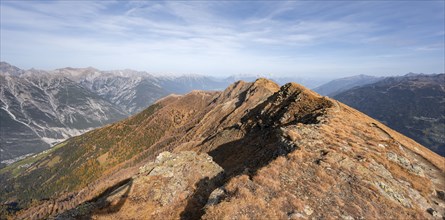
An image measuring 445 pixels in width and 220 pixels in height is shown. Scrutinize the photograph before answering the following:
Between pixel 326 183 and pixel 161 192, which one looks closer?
pixel 326 183

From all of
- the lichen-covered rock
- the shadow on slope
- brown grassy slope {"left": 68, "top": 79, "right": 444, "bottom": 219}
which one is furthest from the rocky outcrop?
the shadow on slope

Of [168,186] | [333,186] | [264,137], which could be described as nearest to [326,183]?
[333,186]

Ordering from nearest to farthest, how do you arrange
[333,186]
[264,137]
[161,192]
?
[333,186] < [161,192] < [264,137]

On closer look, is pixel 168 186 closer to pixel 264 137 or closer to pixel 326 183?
pixel 326 183

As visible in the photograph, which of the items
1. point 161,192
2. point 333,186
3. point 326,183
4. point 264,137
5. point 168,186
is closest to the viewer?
point 333,186

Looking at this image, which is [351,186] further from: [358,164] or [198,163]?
[198,163]

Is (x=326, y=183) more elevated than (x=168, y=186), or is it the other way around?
(x=326, y=183)

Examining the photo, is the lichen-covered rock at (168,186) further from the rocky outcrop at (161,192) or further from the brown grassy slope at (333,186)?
the brown grassy slope at (333,186)

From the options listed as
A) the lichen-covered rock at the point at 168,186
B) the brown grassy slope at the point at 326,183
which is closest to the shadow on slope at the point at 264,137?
the brown grassy slope at the point at 326,183

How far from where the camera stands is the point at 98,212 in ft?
122

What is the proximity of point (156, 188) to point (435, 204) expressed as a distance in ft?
117

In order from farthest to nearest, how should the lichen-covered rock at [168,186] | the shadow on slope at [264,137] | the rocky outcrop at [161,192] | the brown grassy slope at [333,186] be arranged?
the shadow on slope at [264,137]
the rocky outcrop at [161,192]
the lichen-covered rock at [168,186]
the brown grassy slope at [333,186]

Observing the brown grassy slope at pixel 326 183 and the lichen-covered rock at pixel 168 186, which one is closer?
the brown grassy slope at pixel 326 183

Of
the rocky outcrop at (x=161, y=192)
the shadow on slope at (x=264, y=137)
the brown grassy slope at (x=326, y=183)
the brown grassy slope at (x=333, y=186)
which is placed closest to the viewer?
the brown grassy slope at (x=333, y=186)
